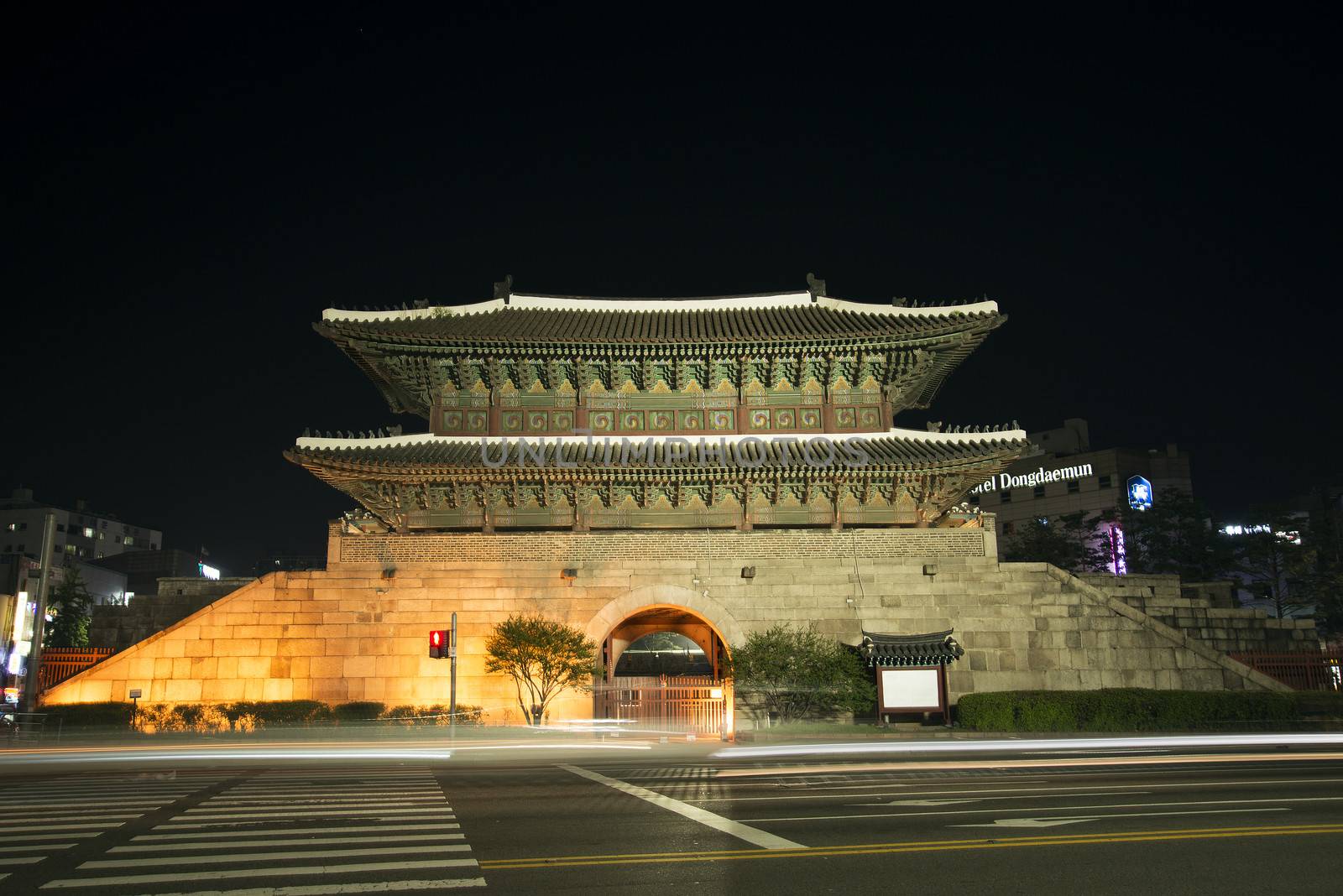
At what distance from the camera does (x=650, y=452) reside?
2780 centimetres

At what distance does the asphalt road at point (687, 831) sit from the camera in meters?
7.74

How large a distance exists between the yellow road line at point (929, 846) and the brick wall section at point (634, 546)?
17449 mm

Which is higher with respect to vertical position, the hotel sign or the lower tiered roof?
the hotel sign

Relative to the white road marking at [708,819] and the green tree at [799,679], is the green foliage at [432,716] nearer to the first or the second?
the green tree at [799,679]

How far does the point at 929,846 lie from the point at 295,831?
6631mm

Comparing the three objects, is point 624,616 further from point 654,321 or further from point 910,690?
point 654,321

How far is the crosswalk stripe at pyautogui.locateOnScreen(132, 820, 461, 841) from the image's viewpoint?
9.88 meters

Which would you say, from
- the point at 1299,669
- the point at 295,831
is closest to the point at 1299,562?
the point at 1299,669

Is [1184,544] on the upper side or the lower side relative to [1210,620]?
upper

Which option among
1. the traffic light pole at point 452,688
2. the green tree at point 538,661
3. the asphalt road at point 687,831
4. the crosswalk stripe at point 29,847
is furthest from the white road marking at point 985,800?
the green tree at point 538,661

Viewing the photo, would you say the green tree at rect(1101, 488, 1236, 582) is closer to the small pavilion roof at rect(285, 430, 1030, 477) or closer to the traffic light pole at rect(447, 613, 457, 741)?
the small pavilion roof at rect(285, 430, 1030, 477)

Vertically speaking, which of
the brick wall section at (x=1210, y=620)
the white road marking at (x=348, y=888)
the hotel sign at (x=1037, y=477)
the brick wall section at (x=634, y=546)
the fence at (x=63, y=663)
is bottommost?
the white road marking at (x=348, y=888)

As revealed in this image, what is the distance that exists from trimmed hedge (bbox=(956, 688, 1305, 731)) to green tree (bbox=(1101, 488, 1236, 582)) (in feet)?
96.0

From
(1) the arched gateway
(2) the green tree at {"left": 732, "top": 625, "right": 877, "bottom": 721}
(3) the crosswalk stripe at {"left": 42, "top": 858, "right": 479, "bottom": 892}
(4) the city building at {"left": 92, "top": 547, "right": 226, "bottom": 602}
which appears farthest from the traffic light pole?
(4) the city building at {"left": 92, "top": 547, "right": 226, "bottom": 602}
